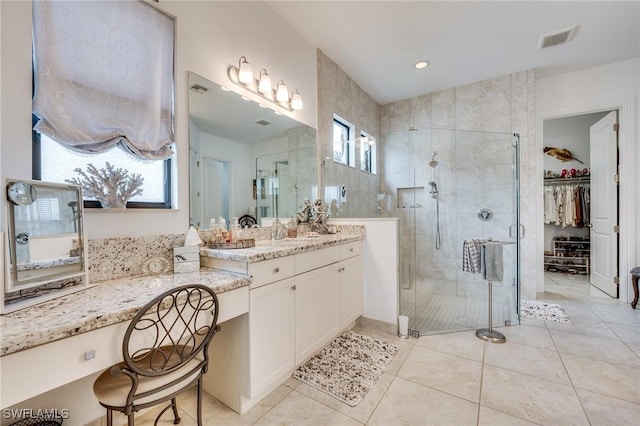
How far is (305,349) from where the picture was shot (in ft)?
6.02

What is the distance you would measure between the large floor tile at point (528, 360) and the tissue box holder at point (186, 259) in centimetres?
219

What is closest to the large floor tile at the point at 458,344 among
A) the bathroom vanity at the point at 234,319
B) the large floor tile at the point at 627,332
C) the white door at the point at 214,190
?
the bathroom vanity at the point at 234,319

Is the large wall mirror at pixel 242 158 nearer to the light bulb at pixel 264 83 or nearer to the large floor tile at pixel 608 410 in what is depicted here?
the light bulb at pixel 264 83

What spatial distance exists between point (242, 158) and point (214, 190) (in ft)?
1.25

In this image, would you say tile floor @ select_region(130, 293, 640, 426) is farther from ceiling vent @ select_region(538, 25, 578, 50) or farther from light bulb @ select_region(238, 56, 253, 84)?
ceiling vent @ select_region(538, 25, 578, 50)

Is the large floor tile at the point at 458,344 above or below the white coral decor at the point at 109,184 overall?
below

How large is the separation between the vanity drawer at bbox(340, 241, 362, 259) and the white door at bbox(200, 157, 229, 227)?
1004 mm

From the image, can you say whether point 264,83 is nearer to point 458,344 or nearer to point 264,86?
point 264,86

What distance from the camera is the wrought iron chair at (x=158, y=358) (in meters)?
0.96

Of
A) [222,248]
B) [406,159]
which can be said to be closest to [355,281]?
[222,248]

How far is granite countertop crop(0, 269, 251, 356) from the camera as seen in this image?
2.51 feet

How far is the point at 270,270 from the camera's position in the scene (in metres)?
1.57

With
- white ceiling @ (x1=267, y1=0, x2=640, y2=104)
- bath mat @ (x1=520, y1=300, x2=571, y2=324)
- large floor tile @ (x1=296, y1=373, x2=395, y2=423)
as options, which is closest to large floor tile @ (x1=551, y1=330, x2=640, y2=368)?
bath mat @ (x1=520, y1=300, x2=571, y2=324)

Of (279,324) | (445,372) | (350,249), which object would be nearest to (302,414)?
(279,324)
